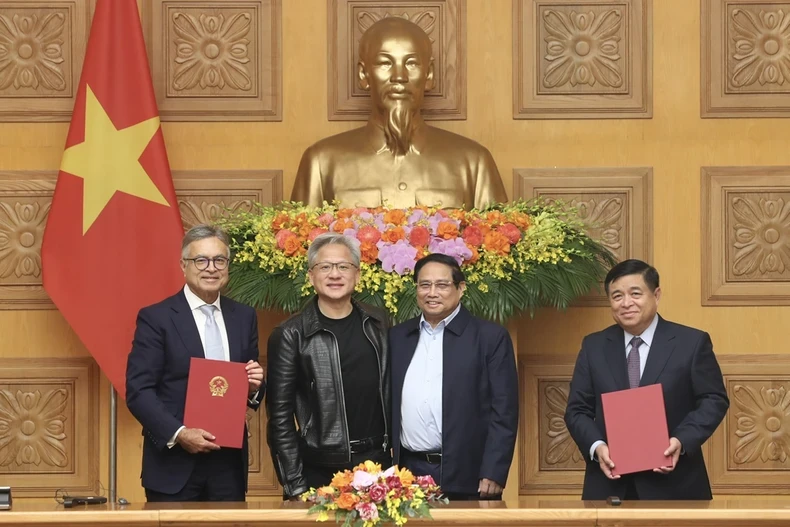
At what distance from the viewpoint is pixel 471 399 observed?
3.65 metres

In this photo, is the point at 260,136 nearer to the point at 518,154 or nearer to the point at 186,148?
the point at 186,148

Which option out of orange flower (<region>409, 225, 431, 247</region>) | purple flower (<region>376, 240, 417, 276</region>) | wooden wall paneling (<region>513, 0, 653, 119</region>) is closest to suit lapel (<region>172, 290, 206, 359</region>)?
purple flower (<region>376, 240, 417, 276</region>)

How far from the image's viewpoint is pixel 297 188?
204 inches

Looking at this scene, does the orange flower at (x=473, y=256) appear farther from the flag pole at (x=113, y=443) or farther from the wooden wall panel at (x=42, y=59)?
the wooden wall panel at (x=42, y=59)

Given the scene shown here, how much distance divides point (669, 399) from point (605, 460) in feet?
0.90

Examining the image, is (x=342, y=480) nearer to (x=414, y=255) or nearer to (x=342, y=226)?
(x=414, y=255)

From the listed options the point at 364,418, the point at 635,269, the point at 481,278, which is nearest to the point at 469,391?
the point at 364,418

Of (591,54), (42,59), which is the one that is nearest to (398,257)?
(591,54)

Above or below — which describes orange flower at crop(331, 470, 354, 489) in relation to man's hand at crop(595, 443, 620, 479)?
above

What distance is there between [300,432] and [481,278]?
117 cm

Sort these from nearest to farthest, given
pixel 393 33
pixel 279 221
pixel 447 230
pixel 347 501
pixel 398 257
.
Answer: pixel 347 501 < pixel 398 257 < pixel 447 230 < pixel 279 221 < pixel 393 33

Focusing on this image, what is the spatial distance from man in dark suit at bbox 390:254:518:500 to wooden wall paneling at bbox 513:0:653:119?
2019 mm

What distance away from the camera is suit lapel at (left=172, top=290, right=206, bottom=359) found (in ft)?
12.2

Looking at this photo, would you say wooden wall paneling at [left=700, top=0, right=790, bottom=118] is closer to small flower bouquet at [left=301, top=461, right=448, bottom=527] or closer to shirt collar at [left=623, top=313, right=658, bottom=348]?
shirt collar at [left=623, top=313, right=658, bottom=348]
